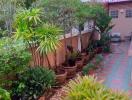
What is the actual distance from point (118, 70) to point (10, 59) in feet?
22.0

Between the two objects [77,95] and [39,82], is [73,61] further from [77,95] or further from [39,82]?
[77,95]

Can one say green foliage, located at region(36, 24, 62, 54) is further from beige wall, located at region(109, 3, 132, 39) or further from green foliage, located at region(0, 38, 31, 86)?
beige wall, located at region(109, 3, 132, 39)

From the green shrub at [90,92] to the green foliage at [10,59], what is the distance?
159 cm

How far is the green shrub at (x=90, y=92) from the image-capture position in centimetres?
582

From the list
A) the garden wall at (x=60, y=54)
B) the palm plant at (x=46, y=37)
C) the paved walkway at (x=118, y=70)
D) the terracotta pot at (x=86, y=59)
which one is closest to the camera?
the palm plant at (x=46, y=37)

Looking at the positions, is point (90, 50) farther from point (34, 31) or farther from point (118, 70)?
point (34, 31)

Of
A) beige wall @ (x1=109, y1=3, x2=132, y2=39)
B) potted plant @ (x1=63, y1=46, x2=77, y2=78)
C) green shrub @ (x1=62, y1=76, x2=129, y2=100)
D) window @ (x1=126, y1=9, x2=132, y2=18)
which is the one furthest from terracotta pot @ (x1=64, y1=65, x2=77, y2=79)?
window @ (x1=126, y1=9, x2=132, y2=18)

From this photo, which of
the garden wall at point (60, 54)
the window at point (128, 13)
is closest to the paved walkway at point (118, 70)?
the garden wall at point (60, 54)

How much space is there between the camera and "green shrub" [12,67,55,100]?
7.65 m

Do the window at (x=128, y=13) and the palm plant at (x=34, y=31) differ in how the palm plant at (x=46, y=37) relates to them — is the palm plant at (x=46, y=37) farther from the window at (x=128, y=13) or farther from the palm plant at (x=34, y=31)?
the window at (x=128, y=13)

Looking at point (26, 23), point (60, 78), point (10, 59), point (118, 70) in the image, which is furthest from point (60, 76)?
point (118, 70)

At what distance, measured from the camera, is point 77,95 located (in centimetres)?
598

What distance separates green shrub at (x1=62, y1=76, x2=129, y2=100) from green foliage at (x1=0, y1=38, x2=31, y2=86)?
159cm

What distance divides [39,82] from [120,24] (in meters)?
16.2
